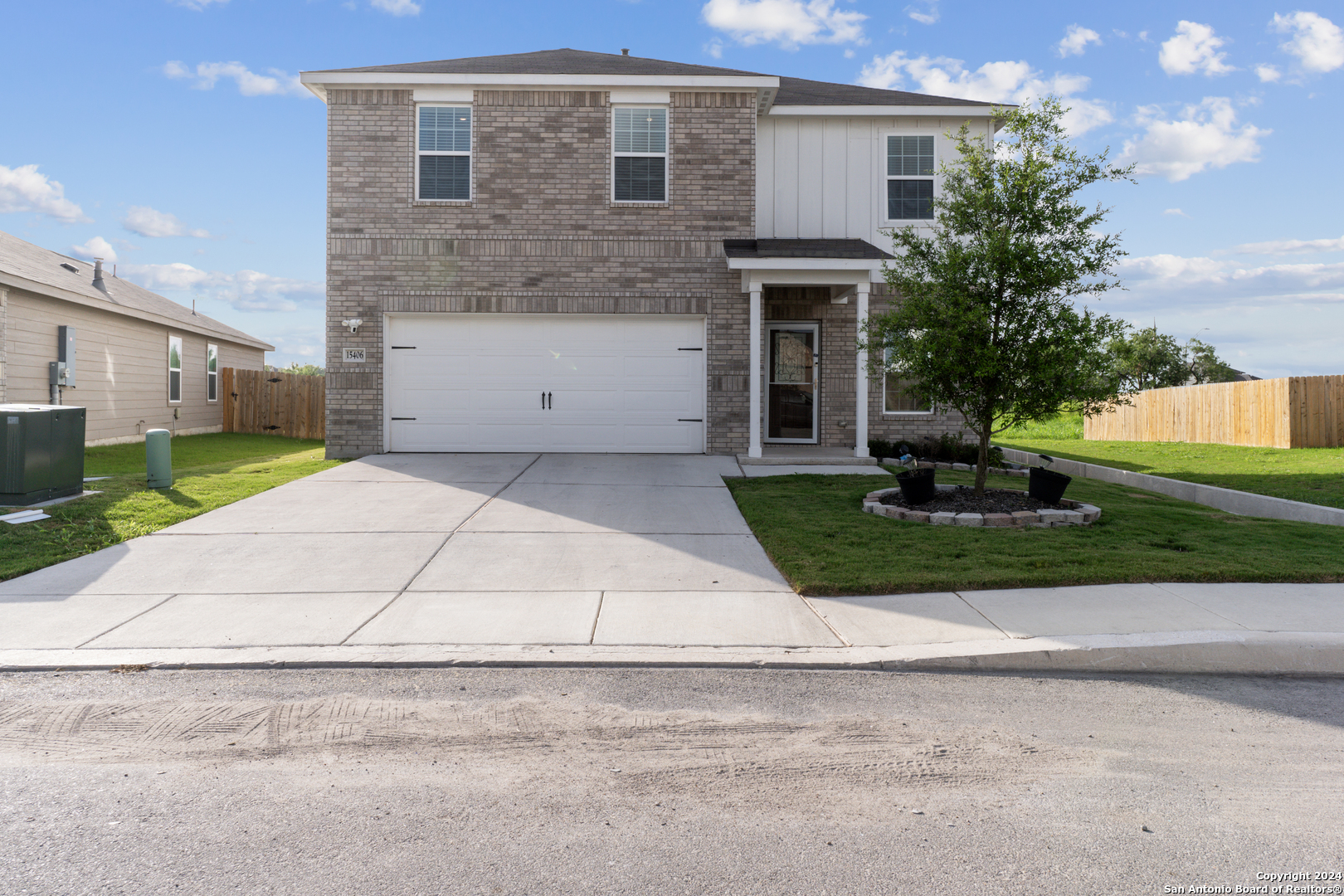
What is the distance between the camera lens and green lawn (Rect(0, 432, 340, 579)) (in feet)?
24.9

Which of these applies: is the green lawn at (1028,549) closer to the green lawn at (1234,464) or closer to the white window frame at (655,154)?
the green lawn at (1234,464)

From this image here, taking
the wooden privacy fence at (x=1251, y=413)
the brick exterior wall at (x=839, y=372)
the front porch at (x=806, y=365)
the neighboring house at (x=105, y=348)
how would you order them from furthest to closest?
the wooden privacy fence at (x=1251, y=413)
the neighboring house at (x=105, y=348)
the brick exterior wall at (x=839, y=372)
the front porch at (x=806, y=365)

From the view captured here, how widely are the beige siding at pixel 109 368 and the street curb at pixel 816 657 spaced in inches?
542

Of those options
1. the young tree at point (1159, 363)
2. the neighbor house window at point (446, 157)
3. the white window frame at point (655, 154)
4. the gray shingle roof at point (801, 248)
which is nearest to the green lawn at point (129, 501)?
the neighbor house window at point (446, 157)

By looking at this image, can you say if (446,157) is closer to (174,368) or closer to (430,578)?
(430,578)

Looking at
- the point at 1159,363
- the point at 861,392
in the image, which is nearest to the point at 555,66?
the point at 861,392

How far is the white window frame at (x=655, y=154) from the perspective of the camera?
1438 centimetres

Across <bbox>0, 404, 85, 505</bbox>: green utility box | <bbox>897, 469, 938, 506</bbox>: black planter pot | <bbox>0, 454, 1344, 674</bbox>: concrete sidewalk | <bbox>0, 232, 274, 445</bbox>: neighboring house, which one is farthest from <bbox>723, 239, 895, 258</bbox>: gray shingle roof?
<bbox>0, 232, 274, 445</bbox>: neighboring house

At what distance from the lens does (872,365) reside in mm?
10000

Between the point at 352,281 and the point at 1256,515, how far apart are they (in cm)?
1405

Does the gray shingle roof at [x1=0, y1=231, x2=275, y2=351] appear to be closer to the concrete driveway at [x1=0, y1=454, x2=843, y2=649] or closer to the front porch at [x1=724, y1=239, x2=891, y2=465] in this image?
the concrete driveway at [x1=0, y1=454, x2=843, y2=649]

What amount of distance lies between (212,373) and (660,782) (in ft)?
82.7

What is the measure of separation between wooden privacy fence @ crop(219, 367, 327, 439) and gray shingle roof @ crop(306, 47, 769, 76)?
36.6 ft

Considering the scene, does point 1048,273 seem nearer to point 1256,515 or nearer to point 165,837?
point 1256,515
